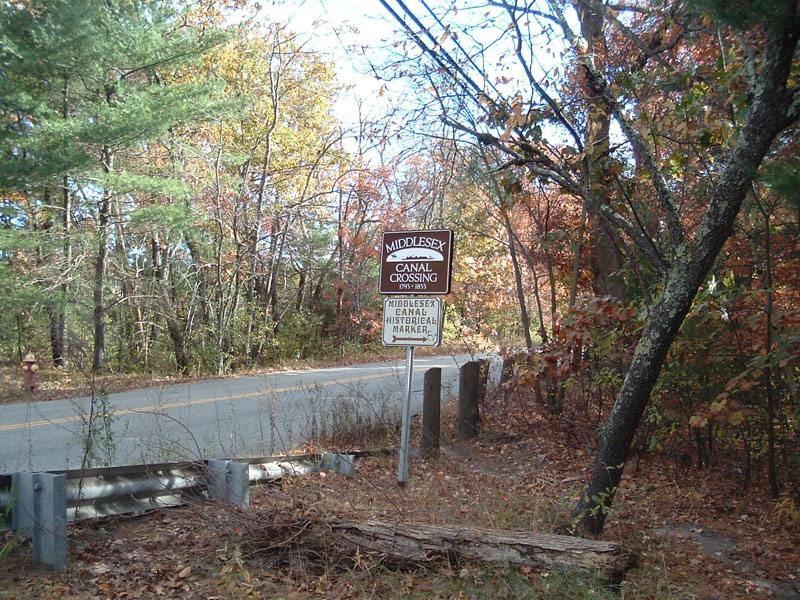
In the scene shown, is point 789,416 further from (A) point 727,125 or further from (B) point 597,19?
(B) point 597,19

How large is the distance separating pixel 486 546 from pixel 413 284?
11.2 feet

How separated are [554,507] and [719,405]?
1.75 meters

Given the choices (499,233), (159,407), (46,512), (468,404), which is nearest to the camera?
(46,512)

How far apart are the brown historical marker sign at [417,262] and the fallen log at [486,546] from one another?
2977 millimetres

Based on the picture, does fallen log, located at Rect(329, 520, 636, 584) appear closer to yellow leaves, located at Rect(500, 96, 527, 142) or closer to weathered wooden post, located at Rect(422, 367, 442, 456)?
yellow leaves, located at Rect(500, 96, 527, 142)

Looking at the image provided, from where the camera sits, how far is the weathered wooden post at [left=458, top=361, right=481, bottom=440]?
9.92 meters

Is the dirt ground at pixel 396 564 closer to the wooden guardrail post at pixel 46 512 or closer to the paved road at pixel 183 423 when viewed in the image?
the wooden guardrail post at pixel 46 512

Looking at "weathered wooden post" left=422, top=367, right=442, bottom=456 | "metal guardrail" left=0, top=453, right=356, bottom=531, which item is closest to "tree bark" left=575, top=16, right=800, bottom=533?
"metal guardrail" left=0, top=453, right=356, bottom=531

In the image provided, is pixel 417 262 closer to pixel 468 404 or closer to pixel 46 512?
pixel 468 404

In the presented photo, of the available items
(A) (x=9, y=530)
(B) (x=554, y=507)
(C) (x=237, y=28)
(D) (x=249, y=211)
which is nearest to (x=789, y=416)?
(B) (x=554, y=507)

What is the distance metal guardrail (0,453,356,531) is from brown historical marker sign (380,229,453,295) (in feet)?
8.17

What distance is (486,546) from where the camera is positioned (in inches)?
184

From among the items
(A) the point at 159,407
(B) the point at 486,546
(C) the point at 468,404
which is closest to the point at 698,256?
(B) the point at 486,546

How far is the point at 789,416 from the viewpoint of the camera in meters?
7.48
